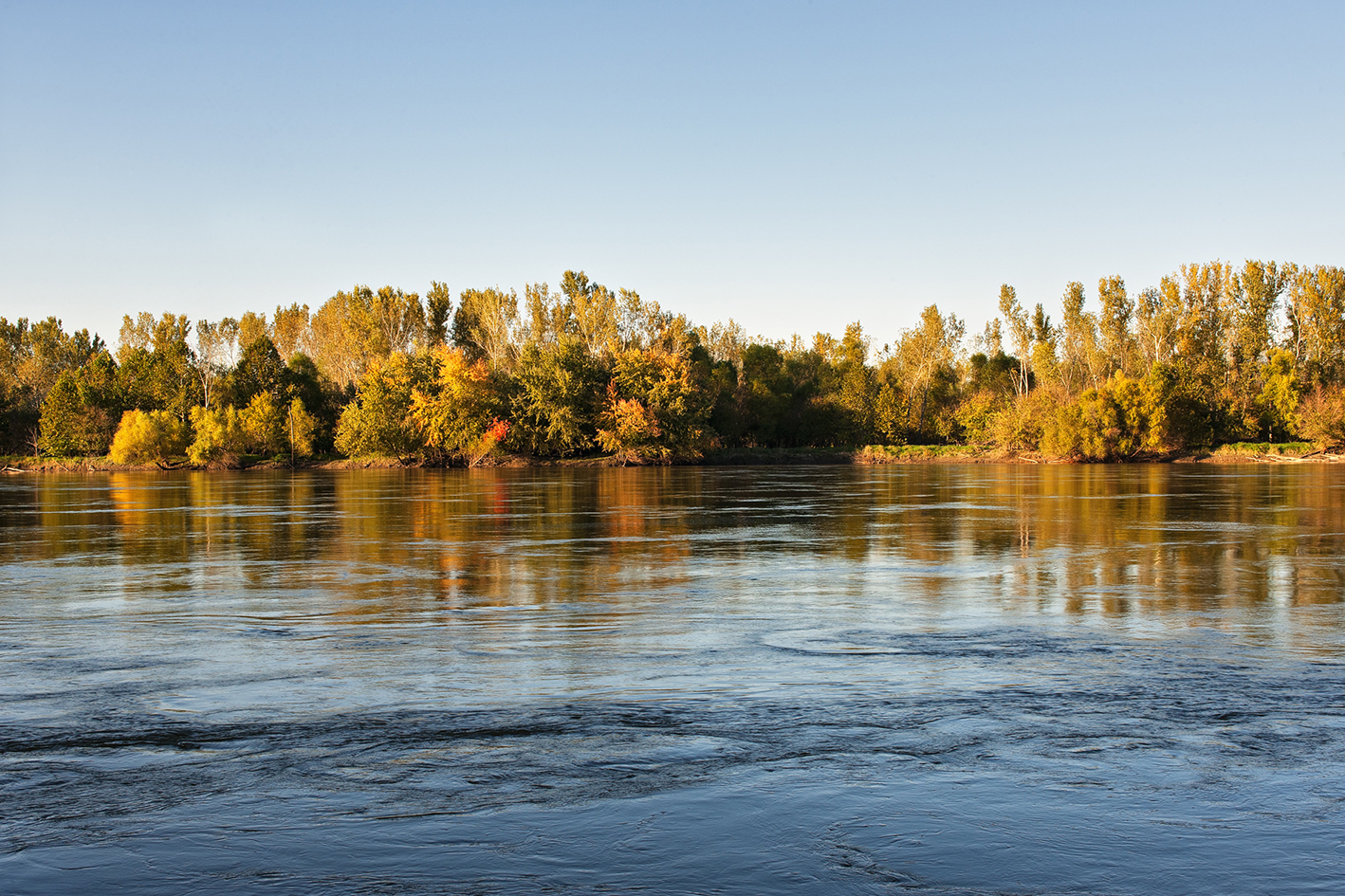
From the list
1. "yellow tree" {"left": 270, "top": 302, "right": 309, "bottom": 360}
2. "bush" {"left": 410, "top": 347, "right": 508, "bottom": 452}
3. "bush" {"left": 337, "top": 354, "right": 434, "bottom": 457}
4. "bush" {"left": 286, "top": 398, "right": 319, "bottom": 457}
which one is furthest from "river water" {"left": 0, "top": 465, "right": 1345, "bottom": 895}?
"yellow tree" {"left": 270, "top": 302, "right": 309, "bottom": 360}

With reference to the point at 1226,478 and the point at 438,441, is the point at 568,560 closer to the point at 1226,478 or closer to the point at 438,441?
the point at 1226,478

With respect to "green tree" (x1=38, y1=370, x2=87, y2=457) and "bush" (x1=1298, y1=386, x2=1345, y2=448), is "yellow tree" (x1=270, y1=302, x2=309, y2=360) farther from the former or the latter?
"bush" (x1=1298, y1=386, x2=1345, y2=448)

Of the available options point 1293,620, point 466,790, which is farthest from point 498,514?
point 466,790

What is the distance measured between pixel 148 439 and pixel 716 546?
77648 mm

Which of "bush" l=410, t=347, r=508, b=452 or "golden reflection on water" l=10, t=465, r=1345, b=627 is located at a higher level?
"bush" l=410, t=347, r=508, b=452

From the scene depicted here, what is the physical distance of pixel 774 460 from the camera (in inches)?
3376

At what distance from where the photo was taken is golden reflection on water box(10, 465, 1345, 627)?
1194cm

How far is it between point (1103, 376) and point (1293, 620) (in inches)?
3193

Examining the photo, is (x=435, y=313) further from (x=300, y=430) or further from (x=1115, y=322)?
(x=1115, y=322)

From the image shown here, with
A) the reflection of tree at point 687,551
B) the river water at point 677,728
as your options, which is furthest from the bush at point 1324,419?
the river water at point 677,728

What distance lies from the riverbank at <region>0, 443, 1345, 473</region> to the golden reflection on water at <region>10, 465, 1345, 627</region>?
44.3m

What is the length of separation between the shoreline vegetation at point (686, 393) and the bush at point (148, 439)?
0.16 meters

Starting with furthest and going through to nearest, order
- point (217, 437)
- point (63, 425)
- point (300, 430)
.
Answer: point (63, 425)
point (300, 430)
point (217, 437)

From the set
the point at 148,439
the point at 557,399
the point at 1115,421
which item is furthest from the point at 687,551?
the point at 148,439
